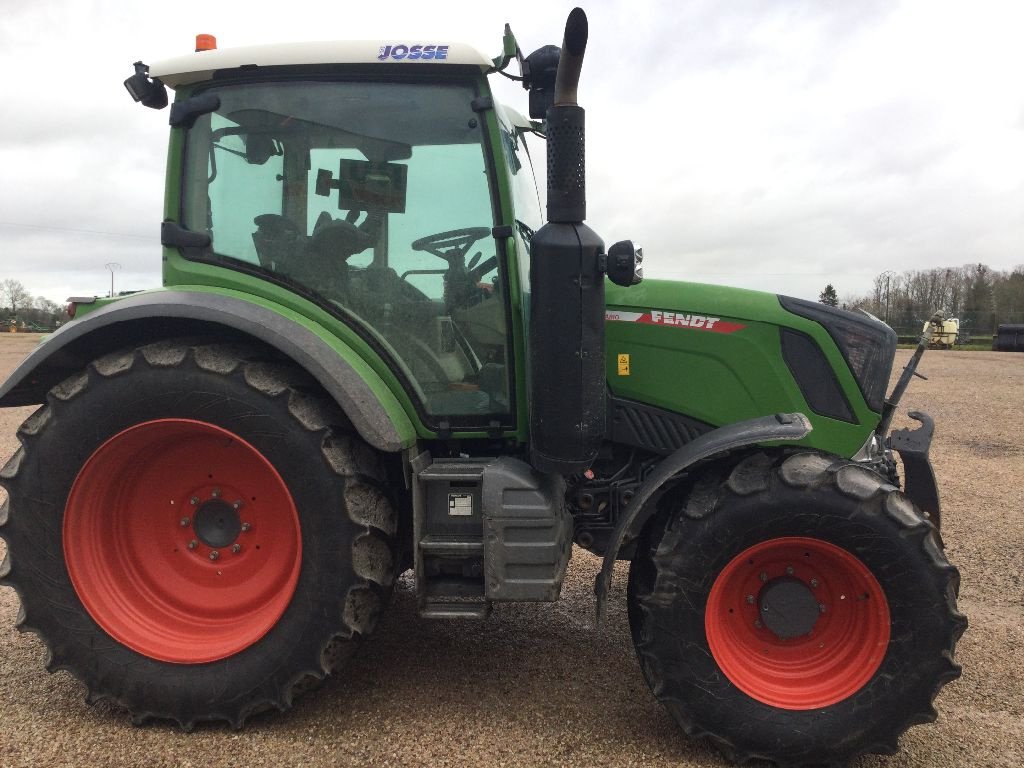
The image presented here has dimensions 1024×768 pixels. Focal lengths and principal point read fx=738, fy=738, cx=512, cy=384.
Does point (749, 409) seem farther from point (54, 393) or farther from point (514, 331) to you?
point (54, 393)

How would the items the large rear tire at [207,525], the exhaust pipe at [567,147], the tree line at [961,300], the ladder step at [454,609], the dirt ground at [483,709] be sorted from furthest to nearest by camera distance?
the tree line at [961,300], the ladder step at [454,609], the large rear tire at [207,525], the dirt ground at [483,709], the exhaust pipe at [567,147]

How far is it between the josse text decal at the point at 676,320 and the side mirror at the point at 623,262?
38cm

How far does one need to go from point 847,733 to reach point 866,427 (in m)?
1.10

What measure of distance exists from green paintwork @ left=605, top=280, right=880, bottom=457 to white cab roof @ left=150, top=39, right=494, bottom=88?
105cm

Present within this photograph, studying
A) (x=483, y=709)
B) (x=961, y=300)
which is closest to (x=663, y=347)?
(x=483, y=709)

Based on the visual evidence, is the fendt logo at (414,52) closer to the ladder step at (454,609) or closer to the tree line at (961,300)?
the ladder step at (454,609)

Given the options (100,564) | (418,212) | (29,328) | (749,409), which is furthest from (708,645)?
(29,328)

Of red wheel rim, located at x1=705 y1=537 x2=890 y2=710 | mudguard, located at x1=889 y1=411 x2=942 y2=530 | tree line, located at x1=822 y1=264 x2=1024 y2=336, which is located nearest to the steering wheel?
red wheel rim, located at x1=705 y1=537 x2=890 y2=710

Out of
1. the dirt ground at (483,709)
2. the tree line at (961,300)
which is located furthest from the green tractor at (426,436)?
the tree line at (961,300)

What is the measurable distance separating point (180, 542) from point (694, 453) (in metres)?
1.99

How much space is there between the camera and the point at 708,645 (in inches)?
98.3

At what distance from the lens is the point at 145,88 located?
2.80 meters

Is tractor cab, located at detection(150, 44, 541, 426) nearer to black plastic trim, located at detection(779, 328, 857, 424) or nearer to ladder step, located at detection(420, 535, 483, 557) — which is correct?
ladder step, located at detection(420, 535, 483, 557)

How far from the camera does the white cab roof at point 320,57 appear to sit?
265 cm
